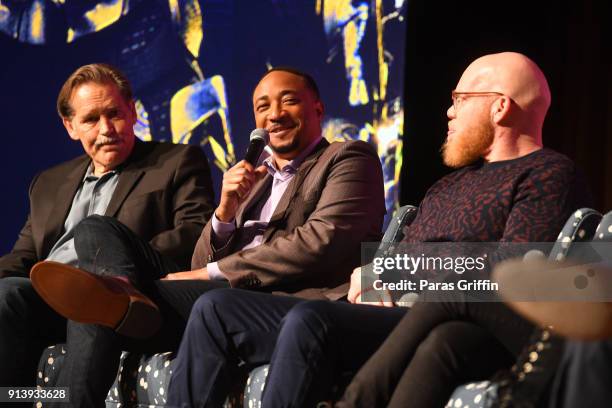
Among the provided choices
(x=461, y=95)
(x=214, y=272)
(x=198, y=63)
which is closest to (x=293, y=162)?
(x=214, y=272)

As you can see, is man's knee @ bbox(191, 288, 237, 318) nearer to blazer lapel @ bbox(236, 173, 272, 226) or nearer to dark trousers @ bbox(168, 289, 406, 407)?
dark trousers @ bbox(168, 289, 406, 407)

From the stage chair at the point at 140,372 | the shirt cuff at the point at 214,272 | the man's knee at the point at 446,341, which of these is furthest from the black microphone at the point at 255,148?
the man's knee at the point at 446,341

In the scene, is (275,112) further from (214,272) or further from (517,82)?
(517,82)

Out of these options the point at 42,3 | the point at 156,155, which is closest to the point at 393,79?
the point at 156,155

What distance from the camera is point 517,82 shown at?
2229 millimetres

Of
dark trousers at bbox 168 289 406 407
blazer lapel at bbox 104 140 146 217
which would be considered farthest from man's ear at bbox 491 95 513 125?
blazer lapel at bbox 104 140 146 217

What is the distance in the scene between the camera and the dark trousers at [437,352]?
1567 millimetres

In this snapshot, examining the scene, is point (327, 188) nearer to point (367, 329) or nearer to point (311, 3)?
point (367, 329)

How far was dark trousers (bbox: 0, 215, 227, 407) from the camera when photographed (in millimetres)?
2207

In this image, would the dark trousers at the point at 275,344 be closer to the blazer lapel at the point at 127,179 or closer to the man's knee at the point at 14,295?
the man's knee at the point at 14,295

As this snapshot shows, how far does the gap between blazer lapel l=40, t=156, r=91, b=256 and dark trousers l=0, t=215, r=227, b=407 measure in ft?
1.34

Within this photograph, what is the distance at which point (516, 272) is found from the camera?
1.25 meters

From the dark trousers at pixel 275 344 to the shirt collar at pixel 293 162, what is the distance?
65 centimetres

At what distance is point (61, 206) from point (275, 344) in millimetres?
1328
